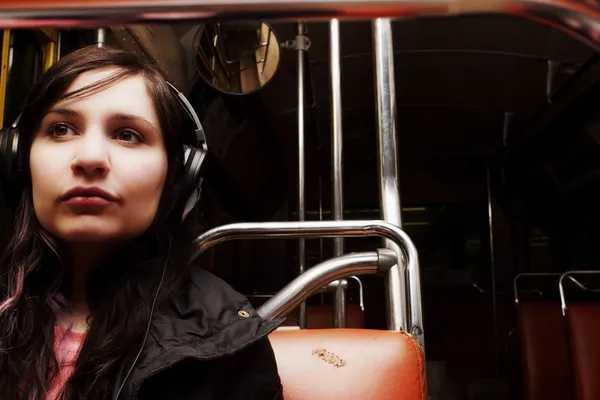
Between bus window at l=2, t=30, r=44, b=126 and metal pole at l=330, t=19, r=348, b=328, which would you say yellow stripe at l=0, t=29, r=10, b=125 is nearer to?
bus window at l=2, t=30, r=44, b=126

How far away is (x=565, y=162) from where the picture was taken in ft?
13.9

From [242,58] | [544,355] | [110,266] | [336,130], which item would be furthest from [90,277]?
[544,355]

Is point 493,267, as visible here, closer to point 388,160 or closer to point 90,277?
point 388,160

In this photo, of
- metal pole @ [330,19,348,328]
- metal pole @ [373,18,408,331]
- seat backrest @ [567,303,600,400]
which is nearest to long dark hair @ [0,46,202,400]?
metal pole @ [373,18,408,331]

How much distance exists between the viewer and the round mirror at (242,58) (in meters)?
2.74

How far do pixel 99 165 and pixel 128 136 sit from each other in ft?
0.33

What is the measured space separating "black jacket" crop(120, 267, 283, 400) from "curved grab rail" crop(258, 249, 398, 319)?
0.17 metres

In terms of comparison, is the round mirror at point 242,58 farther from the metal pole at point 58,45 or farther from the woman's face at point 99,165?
the woman's face at point 99,165

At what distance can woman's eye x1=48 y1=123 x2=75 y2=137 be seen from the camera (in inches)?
35.9

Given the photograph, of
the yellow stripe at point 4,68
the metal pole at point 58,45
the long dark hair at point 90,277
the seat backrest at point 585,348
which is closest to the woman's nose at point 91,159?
the long dark hair at point 90,277

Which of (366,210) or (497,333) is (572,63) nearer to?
(366,210)

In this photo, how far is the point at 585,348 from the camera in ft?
7.79

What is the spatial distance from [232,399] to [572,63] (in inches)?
137

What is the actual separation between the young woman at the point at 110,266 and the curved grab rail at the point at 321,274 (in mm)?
150
